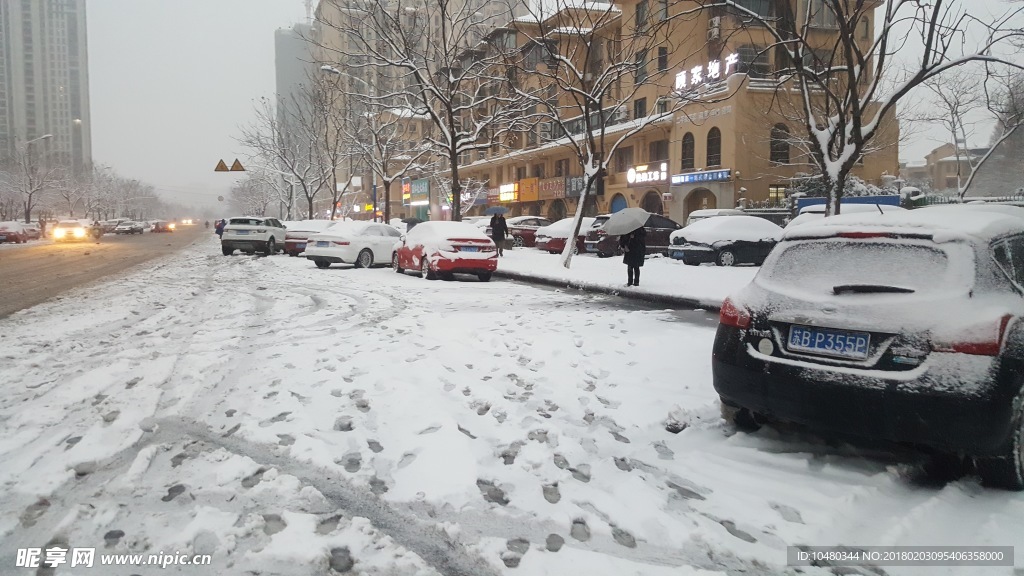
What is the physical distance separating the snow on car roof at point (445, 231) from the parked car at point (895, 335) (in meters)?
10.7

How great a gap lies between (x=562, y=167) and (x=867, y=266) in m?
40.7

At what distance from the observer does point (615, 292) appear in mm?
12203

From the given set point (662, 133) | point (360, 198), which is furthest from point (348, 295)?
point (360, 198)

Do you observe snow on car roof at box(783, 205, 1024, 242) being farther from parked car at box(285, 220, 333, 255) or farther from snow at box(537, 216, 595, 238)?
parked car at box(285, 220, 333, 255)

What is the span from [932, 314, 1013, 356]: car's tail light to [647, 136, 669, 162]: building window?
32.5 meters

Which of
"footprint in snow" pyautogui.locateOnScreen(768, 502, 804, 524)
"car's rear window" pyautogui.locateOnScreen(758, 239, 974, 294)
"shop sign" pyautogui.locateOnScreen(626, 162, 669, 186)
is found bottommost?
"footprint in snow" pyautogui.locateOnScreen(768, 502, 804, 524)

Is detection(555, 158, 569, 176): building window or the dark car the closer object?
the dark car

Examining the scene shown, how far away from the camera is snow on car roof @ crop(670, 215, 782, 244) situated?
17.3 metres

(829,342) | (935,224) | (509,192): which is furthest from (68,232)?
(935,224)

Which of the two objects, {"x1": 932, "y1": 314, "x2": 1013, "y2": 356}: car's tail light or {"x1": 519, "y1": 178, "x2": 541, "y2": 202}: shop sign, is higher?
{"x1": 519, "y1": 178, "x2": 541, "y2": 202}: shop sign

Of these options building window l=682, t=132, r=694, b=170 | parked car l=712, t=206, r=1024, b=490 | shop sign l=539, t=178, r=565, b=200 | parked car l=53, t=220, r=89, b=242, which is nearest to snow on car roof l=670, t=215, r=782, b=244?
parked car l=712, t=206, r=1024, b=490

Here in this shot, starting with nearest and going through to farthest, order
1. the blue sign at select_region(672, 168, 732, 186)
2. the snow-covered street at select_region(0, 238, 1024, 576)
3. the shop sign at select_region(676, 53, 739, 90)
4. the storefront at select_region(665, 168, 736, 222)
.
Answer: the snow-covered street at select_region(0, 238, 1024, 576)
the shop sign at select_region(676, 53, 739, 90)
the blue sign at select_region(672, 168, 732, 186)
the storefront at select_region(665, 168, 736, 222)

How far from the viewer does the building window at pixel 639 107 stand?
35.7 meters

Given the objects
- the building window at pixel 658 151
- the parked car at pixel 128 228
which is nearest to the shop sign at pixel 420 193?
the parked car at pixel 128 228
